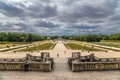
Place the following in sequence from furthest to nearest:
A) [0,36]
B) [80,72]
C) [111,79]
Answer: [0,36] → [80,72] → [111,79]

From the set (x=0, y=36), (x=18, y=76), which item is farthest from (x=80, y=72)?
(x=0, y=36)

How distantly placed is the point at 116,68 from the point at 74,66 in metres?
4.04

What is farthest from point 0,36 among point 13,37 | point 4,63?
point 4,63

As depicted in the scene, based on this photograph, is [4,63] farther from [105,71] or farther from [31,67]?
[105,71]

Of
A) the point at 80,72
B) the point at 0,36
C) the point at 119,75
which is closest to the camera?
the point at 119,75

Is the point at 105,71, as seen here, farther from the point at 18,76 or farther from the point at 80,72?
the point at 18,76

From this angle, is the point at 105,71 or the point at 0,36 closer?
the point at 105,71

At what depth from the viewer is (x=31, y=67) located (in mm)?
18234

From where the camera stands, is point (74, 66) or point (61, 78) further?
point (74, 66)

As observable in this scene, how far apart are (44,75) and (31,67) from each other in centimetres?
207

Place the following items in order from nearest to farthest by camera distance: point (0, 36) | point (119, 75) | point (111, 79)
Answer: point (111, 79)
point (119, 75)
point (0, 36)

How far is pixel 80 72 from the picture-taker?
58.1 ft

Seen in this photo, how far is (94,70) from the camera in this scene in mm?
18250

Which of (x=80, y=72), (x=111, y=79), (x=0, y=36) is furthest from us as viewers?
(x=0, y=36)
